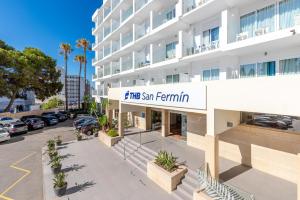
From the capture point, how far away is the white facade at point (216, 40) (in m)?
11.1

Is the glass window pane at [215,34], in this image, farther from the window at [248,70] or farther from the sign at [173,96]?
the sign at [173,96]

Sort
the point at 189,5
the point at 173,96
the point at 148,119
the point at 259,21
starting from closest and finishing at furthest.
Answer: the point at 173,96 → the point at 259,21 → the point at 189,5 → the point at 148,119

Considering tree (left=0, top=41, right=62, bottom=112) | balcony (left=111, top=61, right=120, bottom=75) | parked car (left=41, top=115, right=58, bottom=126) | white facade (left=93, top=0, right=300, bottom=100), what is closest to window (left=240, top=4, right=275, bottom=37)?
white facade (left=93, top=0, right=300, bottom=100)

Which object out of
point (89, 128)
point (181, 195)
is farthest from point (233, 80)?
point (89, 128)

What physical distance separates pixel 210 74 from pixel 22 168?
16.3 m

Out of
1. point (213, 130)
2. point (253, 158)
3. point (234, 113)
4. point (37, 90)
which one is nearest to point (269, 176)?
point (253, 158)

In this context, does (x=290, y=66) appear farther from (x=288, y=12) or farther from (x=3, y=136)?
(x=3, y=136)

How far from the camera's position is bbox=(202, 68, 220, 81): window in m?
15.1

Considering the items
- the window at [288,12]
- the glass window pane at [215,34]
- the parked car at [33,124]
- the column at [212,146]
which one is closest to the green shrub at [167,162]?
the column at [212,146]

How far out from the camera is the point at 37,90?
121ft

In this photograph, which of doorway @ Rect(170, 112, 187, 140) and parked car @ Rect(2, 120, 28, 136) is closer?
doorway @ Rect(170, 112, 187, 140)

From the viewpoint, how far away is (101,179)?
1206cm

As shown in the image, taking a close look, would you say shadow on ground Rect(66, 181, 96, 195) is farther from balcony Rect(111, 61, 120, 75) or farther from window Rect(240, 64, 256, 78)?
balcony Rect(111, 61, 120, 75)

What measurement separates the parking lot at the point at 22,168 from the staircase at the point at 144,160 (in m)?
6.21
